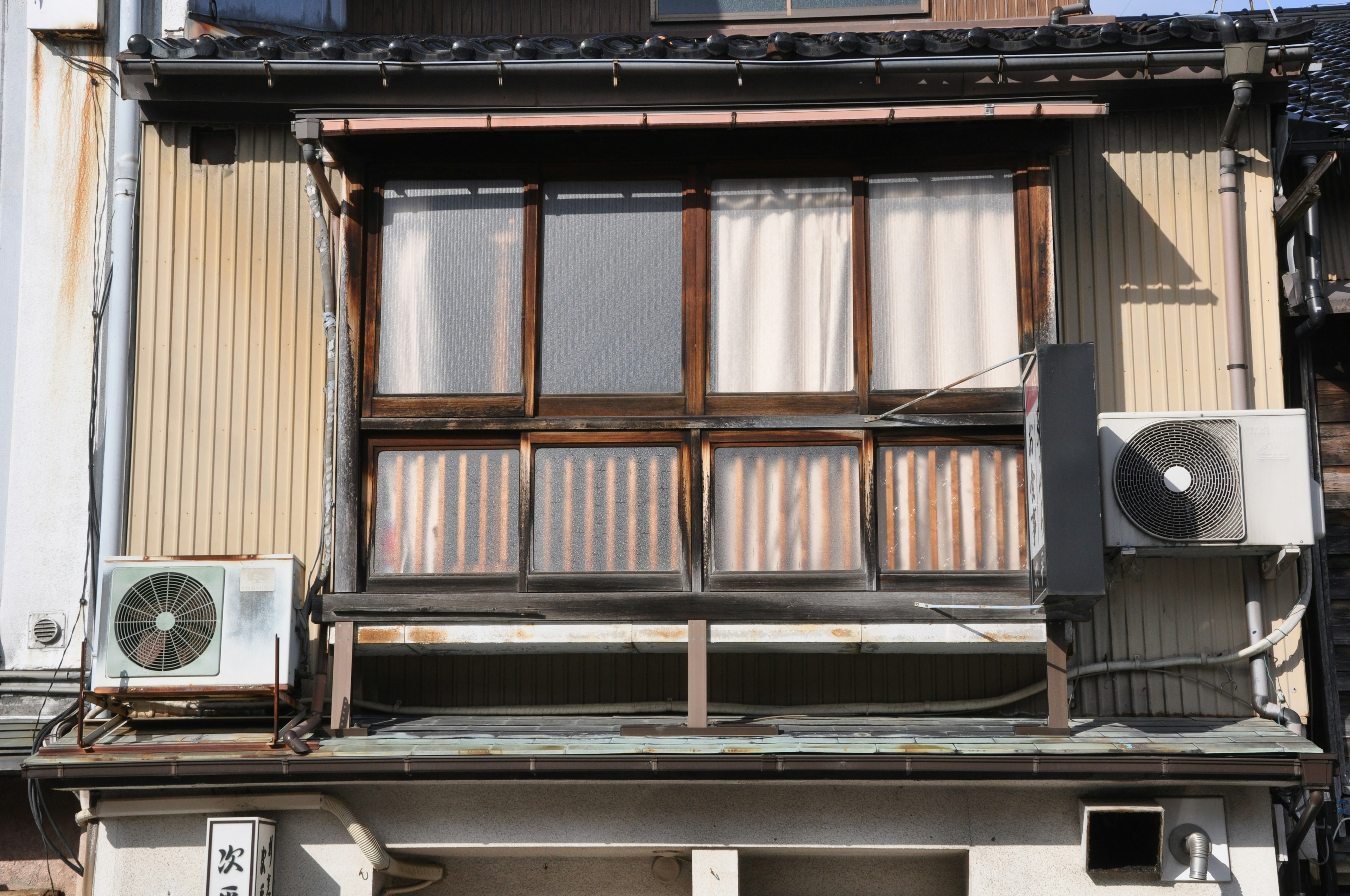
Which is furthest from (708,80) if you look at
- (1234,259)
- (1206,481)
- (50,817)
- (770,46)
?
(50,817)

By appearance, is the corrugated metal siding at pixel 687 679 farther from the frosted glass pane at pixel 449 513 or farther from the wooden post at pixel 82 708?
the wooden post at pixel 82 708

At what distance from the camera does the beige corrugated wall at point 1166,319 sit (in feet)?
31.6

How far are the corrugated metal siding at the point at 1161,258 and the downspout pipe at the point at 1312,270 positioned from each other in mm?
516

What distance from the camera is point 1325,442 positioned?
1086cm

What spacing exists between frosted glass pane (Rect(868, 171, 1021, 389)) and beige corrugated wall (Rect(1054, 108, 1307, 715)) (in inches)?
18.8

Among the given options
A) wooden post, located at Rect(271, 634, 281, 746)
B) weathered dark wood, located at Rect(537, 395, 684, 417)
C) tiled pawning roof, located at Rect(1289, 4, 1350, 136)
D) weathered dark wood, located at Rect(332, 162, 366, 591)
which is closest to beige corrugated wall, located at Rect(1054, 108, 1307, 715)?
tiled pawning roof, located at Rect(1289, 4, 1350, 136)

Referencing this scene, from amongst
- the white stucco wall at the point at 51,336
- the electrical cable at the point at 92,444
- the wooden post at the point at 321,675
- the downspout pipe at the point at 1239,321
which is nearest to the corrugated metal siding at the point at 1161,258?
the downspout pipe at the point at 1239,321

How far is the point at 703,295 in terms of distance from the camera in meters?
9.58

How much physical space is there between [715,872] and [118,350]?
5.73m

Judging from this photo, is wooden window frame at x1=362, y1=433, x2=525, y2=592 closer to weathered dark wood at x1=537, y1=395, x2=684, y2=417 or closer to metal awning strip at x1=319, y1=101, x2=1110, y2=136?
weathered dark wood at x1=537, y1=395, x2=684, y2=417

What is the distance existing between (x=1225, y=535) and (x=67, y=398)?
8315mm

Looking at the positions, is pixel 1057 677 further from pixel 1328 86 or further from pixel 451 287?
pixel 1328 86

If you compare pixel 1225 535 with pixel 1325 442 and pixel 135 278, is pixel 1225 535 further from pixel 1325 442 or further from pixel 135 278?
pixel 135 278

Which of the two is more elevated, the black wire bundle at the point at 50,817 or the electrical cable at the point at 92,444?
the electrical cable at the point at 92,444
